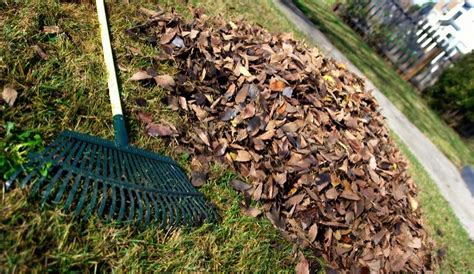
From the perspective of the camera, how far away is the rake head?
176cm

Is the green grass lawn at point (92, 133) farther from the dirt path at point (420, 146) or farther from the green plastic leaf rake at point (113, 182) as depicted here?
the dirt path at point (420, 146)

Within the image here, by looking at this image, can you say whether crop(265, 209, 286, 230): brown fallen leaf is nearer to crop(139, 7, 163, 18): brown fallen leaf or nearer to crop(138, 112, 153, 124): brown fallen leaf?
crop(138, 112, 153, 124): brown fallen leaf

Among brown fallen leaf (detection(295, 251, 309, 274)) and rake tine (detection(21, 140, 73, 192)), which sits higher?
rake tine (detection(21, 140, 73, 192))

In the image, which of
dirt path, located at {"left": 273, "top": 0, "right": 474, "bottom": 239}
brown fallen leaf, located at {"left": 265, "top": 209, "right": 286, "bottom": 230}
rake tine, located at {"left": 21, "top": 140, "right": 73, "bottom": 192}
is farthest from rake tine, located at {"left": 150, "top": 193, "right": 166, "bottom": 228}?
dirt path, located at {"left": 273, "top": 0, "right": 474, "bottom": 239}

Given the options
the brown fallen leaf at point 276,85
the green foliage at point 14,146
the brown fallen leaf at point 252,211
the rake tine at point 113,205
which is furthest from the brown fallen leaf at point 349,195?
the green foliage at point 14,146

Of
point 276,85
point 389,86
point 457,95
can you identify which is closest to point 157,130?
point 276,85

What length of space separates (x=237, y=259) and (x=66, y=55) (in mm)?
1657

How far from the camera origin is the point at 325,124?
324cm

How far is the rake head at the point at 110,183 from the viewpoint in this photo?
176 cm

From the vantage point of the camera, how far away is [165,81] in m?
2.83

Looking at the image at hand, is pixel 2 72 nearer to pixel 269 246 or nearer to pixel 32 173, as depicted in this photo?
pixel 32 173

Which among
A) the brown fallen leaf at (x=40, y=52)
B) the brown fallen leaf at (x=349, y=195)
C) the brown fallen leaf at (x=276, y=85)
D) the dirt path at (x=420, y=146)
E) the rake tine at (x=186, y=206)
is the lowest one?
the dirt path at (x=420, y=146)

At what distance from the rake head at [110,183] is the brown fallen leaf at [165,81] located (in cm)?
70

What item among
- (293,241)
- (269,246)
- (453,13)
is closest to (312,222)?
(293,241)
